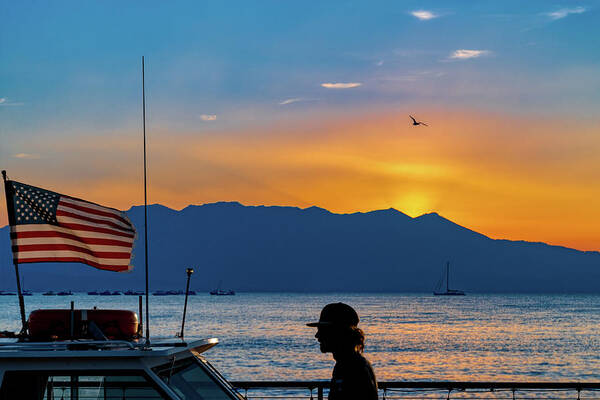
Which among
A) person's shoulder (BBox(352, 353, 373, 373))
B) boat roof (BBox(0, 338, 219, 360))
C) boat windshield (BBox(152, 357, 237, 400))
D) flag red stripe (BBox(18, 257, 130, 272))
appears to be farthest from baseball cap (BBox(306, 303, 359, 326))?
flag red stripe (BBox(18, 257, 130, 272))

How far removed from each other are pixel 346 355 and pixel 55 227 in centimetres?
334

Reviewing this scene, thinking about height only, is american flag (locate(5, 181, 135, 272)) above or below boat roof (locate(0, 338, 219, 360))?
above

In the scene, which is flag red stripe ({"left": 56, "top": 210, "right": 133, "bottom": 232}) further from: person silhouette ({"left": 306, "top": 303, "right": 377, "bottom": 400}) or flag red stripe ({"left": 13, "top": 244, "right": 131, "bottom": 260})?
person silhouette ({"left": 306, "top": 303, "right": 377, "bottom": 400})

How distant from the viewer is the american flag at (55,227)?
793 cm

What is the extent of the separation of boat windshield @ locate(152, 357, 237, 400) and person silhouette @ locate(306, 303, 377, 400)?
4.31 ft

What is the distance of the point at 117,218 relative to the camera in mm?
8258

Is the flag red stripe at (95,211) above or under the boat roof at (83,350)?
above

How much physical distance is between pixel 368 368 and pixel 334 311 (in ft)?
1.48

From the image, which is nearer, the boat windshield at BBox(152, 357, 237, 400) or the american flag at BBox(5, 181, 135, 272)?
the boat windshield at BBox(152, 357, 237, 400)

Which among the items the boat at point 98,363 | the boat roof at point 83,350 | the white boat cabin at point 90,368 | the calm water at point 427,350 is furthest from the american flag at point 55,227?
the calm water at point 427,350

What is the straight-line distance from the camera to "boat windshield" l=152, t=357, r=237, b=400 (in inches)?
264

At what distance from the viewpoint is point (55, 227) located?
26.2ft

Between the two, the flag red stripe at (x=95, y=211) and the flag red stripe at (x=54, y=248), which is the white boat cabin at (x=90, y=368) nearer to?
the flag red stripe at (x=54, y=248)

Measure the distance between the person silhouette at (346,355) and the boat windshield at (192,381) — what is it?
1.31 m
